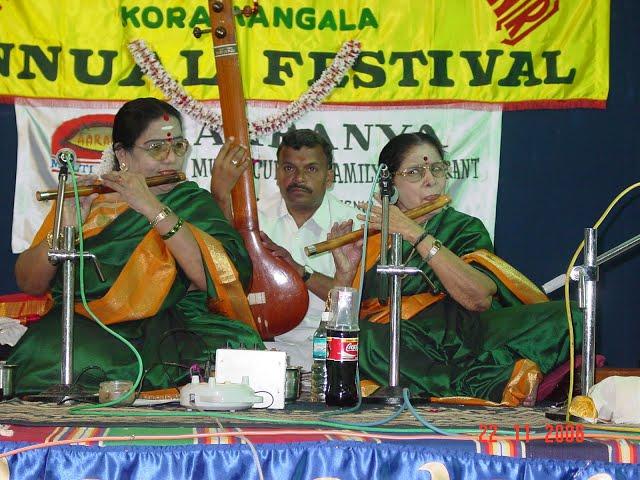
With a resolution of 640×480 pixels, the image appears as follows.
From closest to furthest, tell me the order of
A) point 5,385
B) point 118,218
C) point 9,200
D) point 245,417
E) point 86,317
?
point 245,417 → point 5,385 → point 86,317 → point 118,218 → point 9,200

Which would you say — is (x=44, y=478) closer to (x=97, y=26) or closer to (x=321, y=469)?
(x=321, y=469)

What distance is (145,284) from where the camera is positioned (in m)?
3.97

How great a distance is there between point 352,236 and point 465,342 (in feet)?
2.25

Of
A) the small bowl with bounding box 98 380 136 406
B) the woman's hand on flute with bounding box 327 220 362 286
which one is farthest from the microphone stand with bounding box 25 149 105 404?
the woman's hand on flute with bounding box 327 220 362 286

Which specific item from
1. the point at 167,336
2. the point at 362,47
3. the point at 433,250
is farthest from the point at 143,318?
the point at 362,47

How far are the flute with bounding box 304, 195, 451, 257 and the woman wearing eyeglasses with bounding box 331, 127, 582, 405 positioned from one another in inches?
1.8

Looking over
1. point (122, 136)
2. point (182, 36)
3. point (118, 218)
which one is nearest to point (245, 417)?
point (118, 218)

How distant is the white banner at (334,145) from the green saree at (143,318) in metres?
0.36

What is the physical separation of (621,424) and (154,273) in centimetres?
204

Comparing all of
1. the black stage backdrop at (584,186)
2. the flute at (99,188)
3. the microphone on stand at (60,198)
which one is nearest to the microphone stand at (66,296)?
the microphone on stand at (60,198)

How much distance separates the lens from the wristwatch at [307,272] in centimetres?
443

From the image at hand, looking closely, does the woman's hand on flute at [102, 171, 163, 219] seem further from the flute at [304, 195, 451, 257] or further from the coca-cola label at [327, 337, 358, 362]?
the coca-cola label at [327, 337, 358, 362]

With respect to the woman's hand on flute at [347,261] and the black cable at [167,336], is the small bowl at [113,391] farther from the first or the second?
the woman's hand on flute at [347,261]

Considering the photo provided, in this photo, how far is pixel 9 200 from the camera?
4.46 meters
